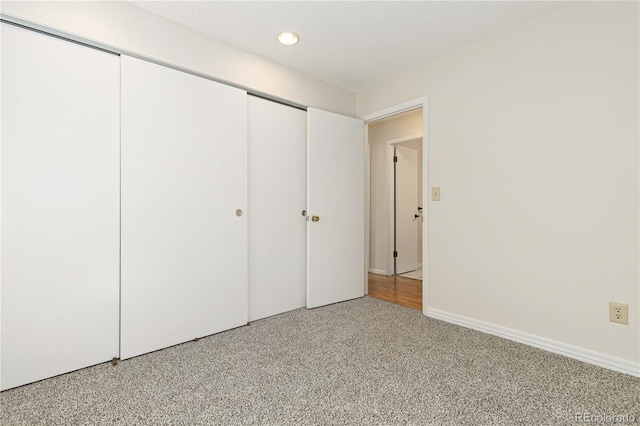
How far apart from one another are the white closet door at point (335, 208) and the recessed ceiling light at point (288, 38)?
0.66m

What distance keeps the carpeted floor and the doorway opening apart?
226 cm

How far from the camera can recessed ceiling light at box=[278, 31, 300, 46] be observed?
7.43 feet

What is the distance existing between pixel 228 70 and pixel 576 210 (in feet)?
8.57

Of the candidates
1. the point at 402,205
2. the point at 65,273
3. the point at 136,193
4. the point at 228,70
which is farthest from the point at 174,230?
the point at 402,205

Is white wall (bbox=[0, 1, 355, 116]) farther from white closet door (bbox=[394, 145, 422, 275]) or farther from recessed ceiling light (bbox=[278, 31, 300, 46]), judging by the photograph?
white closet door (bbox=[394, 145, 422, 275])

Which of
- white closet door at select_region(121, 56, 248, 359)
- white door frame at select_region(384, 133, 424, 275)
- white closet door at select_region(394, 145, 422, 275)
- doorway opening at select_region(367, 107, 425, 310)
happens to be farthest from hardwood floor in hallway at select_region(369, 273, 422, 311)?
white closet door at select_region(121, 56, 248, 359)

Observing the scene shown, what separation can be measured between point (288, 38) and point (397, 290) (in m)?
2.84

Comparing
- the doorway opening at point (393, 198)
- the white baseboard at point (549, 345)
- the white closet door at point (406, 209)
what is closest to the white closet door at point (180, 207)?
the white baseboard at point (549, 345)

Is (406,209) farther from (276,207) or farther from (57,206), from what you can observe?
(57,206)

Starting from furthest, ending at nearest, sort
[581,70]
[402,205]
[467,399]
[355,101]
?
1. [402,205]
2. [355,101]
3. [581,70]
4. [467,399]

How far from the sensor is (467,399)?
1.49m

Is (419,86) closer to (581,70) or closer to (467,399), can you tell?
(581,70)

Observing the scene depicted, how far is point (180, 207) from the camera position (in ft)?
7.09

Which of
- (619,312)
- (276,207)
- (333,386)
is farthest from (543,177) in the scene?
(276,207)
